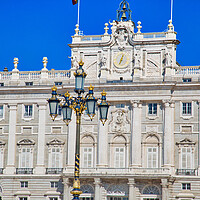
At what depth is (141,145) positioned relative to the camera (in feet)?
221

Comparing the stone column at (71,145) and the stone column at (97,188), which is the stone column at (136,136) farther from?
the stone column at (71,145)

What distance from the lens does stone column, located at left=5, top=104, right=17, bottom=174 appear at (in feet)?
230

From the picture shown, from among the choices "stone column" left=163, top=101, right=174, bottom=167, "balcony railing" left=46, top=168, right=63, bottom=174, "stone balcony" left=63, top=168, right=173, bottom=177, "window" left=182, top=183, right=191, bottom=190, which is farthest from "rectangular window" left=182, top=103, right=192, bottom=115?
"balcony railing" left=46, top=168, right=63, bottom=174

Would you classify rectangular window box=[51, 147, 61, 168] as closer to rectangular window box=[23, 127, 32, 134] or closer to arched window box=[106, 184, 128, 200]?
rectangular window box=[23, 127, 32, 134]

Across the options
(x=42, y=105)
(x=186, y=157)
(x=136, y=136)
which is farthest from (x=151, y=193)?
(x=42, y=105)

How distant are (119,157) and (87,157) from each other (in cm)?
345

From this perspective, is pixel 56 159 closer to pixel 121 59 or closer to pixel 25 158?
Result: pixel 25 158

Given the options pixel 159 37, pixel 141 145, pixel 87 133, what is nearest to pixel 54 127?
pixel 87 133

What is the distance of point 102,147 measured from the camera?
6800 centimetres

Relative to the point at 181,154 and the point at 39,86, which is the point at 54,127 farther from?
the point at 181,154

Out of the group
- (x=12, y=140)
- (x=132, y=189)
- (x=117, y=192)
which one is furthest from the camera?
(x=12, y=140)

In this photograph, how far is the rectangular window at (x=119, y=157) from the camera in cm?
6769

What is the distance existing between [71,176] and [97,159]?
3.42 metres

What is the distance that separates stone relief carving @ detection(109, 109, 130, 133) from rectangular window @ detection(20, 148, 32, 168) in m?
9.65
